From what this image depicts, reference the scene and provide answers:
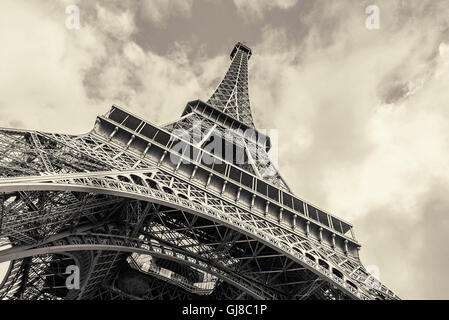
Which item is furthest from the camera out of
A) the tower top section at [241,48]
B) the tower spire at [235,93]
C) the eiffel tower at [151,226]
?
the tower top section at [241,48]

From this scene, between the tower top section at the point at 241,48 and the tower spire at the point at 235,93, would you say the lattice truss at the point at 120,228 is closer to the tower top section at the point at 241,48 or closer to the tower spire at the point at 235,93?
the tower spire at the point at 235,93

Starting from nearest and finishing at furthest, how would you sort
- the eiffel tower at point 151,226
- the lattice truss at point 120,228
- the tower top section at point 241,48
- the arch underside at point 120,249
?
the lattice truss at point 120,228
the arch underside at point 120,249
the eiffel tower at point 151,226
the tower top section at point 241,48

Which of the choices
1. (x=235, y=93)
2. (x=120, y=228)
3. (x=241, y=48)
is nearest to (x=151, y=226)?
(x=120, y=228)

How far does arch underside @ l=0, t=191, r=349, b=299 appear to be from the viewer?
479 inches

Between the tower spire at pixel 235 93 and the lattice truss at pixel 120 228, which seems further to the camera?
the tower spire at pixel 235 93

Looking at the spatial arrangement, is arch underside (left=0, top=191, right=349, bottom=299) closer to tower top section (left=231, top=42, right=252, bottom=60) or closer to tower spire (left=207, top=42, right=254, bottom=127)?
tower spire (left=207, top=42, right=254, bottom=127)

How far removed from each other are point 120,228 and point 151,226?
7.83ft

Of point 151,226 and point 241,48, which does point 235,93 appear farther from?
point 151,226

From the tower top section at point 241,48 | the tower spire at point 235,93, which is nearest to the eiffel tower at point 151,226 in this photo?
the tower spire at point 235,93

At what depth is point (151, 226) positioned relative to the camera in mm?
18625

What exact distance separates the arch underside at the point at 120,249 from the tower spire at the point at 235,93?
23.9 meters

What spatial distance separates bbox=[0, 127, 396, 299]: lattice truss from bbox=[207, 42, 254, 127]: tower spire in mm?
23959

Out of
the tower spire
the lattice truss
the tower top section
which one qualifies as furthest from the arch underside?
the tower top section

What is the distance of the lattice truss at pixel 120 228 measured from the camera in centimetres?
1195
